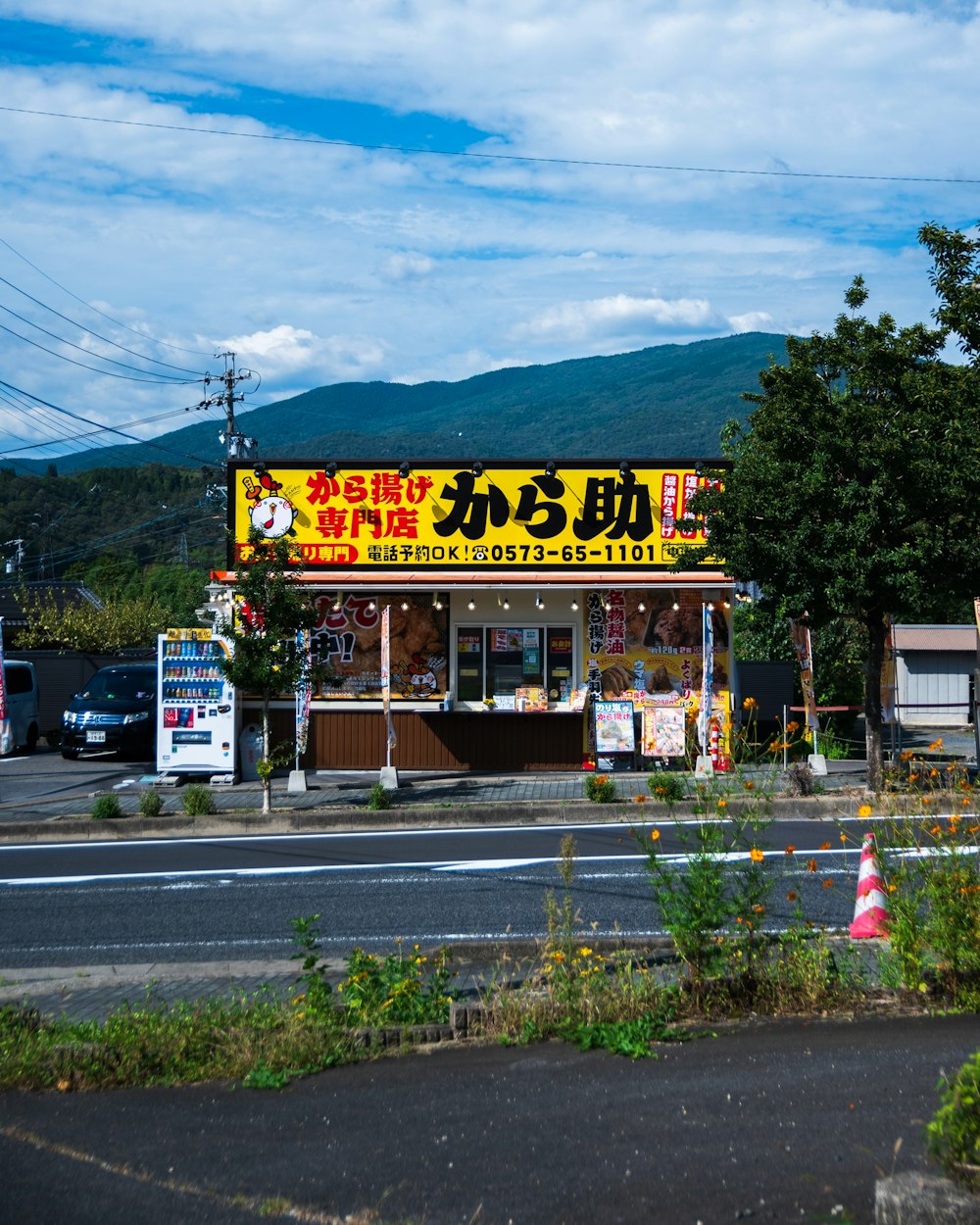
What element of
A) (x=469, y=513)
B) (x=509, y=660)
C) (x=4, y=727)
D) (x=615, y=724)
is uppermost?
(x=469, y=513)

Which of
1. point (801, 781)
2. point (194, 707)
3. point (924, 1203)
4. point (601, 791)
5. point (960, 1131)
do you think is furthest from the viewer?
point (194, 707)

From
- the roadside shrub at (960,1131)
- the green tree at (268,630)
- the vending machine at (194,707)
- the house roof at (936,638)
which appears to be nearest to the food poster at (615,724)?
the green tree at (268,630)

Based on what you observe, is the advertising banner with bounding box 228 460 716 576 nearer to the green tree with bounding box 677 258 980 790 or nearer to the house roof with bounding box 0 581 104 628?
the green tree with bounding box 677 258 980 790

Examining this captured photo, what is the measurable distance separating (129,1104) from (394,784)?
13.2 meters

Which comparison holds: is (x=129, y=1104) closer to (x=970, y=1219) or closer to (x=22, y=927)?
(x=970, y=1219)

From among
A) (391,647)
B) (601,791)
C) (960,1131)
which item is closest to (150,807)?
(601,791)

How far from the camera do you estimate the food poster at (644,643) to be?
21156 millimetres

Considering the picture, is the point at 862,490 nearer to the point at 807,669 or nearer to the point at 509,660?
the point at 807,669

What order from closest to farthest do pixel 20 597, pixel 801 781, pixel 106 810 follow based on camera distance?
pixel 106 810 < pixel 801 781 < pixel 20 597

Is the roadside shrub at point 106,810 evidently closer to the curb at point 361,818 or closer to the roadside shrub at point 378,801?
the curb at point 361,818

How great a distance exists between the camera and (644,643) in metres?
21.2

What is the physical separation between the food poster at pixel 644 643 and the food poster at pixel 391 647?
260cm

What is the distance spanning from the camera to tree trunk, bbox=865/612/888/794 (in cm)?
1747

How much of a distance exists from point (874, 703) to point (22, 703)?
1763 centimetres
